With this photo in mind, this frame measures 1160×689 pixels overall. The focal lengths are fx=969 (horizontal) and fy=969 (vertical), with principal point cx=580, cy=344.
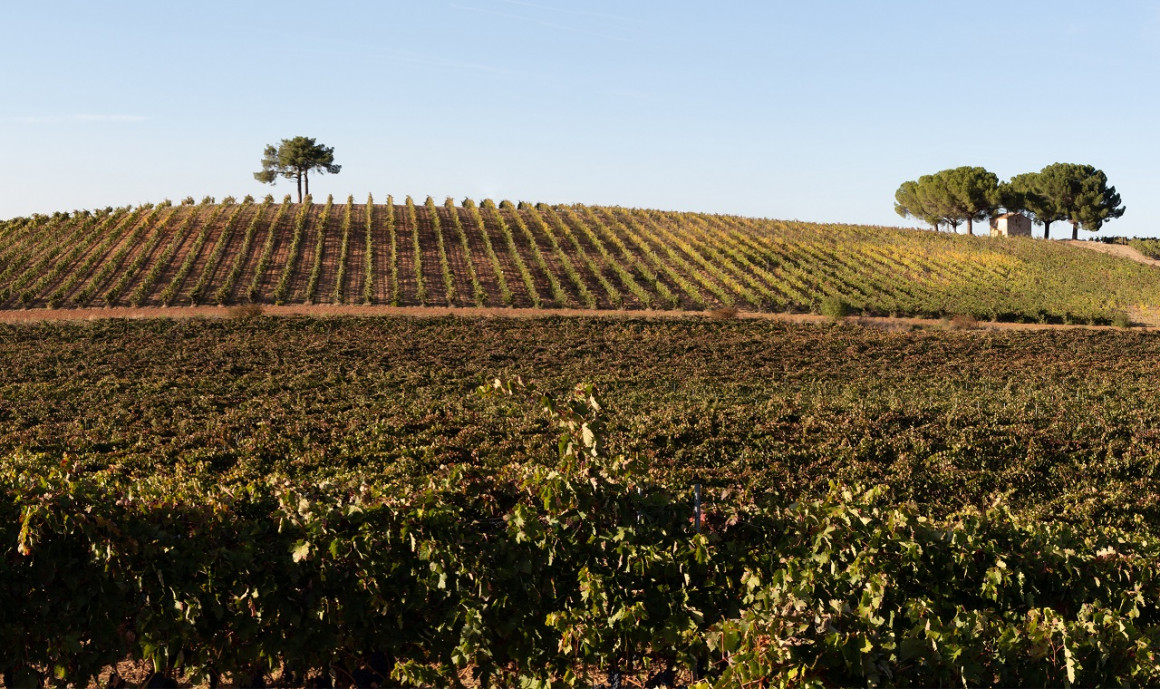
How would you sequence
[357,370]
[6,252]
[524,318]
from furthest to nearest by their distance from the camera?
[6,252] < [524,318] < [357,370]

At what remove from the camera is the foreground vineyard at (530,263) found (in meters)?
46.6

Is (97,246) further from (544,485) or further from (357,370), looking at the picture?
(544,485)

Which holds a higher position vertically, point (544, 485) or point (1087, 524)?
point (544, 485)

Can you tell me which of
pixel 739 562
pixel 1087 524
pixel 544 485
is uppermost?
pixel 544 485

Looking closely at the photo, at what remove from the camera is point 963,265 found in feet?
200

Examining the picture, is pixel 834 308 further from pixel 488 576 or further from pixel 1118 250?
pixel 1118 250

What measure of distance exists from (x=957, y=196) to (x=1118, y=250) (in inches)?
511

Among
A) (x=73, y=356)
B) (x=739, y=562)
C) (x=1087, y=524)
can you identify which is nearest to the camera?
(x=739, y=562)

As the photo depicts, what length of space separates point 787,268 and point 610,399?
122 feet

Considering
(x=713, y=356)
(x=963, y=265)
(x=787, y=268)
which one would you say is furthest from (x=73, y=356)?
(x=963, y=265)

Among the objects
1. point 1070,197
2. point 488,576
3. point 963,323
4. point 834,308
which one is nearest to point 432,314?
point 834,308

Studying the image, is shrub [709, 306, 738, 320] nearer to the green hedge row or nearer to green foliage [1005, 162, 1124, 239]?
the green hedge row

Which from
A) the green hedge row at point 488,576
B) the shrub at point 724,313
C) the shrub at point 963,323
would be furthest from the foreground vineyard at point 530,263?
the green hedge row at point 488,576

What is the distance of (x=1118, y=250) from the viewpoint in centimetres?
7312
